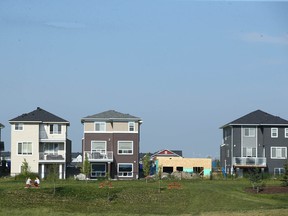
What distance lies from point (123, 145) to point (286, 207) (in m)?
35.3

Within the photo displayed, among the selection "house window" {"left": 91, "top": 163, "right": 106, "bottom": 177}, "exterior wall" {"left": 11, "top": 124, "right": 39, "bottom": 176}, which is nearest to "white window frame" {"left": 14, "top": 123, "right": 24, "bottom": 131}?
"exterior wall" {"left": 11, "top": 124, "right": 39, "bottom": 176}

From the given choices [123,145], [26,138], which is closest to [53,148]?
[26,138]

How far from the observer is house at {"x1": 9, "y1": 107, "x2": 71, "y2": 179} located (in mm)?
68588

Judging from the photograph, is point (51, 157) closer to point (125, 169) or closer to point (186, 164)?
point (125, 169)

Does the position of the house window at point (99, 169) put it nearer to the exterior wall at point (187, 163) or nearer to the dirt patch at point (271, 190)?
the exterior wall at point (187, 163)

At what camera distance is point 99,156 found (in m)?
68.4

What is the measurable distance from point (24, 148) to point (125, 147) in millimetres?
10060

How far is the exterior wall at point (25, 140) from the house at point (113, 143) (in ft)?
15.7

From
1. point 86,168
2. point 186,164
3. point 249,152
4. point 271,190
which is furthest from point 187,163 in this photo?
point 271,190

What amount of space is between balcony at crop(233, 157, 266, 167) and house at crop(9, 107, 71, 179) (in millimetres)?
17499

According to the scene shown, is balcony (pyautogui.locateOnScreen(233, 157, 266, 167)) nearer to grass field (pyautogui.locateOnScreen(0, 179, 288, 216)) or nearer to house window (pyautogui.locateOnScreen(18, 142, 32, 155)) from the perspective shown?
house window (pyautogui.locateOnScreen(18, 142, 32, 155))

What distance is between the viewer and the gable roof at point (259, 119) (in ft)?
233

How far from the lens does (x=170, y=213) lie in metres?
33.7

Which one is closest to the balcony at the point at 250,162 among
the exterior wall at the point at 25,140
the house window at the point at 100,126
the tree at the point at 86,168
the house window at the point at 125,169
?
the house window at the point at 125,169
